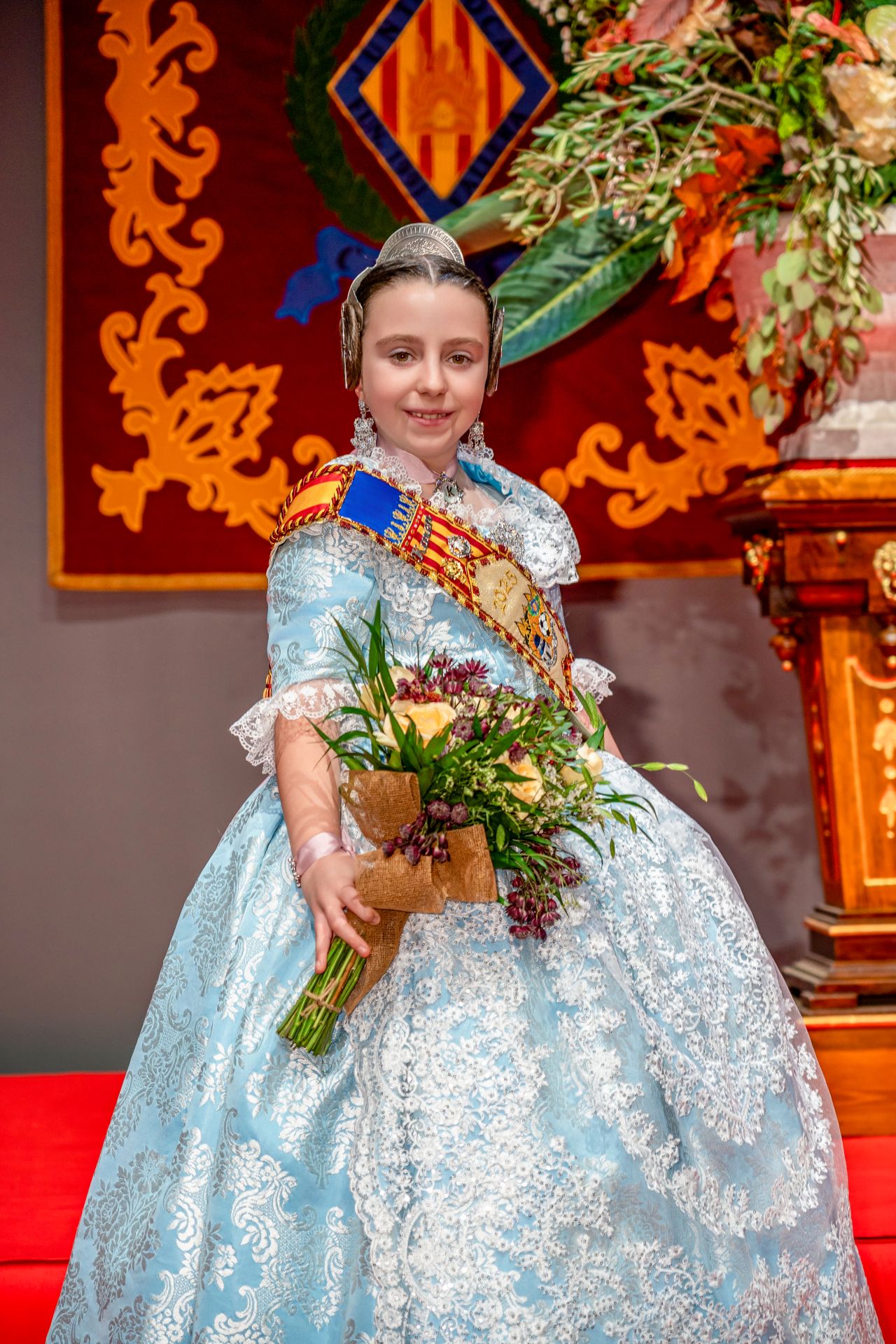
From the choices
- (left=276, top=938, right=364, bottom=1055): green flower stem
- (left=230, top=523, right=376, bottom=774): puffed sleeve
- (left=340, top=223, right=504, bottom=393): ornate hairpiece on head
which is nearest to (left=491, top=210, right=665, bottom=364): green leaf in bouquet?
(left=340, top=223, right=504, bottom=393): ornate hairpiece on head

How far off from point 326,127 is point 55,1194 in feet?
6.58

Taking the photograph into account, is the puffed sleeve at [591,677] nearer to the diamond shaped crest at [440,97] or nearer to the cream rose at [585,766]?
the cream rose at [585,766]

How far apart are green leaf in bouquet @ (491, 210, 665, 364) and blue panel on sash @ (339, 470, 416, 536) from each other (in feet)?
3.60

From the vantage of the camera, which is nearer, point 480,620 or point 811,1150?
point 811,1150

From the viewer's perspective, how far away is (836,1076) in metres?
2.11

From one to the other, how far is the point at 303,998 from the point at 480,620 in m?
0.51

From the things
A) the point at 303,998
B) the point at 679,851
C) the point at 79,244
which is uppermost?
the point at 79,244

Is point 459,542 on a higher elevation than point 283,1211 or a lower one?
higher

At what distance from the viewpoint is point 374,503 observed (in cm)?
154

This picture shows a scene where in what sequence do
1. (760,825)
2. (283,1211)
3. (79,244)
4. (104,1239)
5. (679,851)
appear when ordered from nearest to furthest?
(283,1211), (104,1239), (679,851), (79,244), (760,825)

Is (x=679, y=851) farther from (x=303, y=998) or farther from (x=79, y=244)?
(x=79, y=244)

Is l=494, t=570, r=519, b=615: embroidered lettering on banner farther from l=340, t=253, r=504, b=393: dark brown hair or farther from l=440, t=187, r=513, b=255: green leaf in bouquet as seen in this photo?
l=440, t=187, r=513, b=255: green leaf in bouquet

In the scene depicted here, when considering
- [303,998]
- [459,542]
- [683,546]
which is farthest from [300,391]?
[303,998]

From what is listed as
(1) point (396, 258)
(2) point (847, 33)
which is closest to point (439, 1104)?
(1) point (396, 258)
